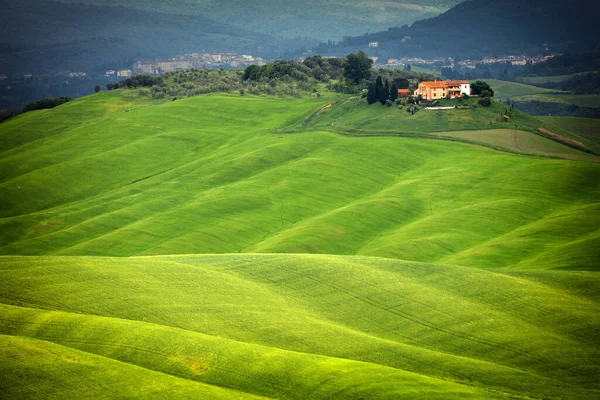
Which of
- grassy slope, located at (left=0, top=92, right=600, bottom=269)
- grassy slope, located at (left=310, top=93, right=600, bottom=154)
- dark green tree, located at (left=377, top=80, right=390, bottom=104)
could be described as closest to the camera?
grassy slope, located at (left=0, top=92, right=600, bottom=269)

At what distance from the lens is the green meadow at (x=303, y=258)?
49000 millimetres

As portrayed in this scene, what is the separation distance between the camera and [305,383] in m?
47.3

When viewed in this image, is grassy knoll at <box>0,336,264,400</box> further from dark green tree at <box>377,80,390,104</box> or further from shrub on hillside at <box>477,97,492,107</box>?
dark green tree at <box>377,80,390,104</box>

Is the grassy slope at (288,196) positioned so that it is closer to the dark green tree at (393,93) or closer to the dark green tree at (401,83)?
the dark green tree at (393,93)

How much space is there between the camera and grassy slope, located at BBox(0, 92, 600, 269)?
96875mm

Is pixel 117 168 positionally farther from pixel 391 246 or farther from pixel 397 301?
pixel 397 301

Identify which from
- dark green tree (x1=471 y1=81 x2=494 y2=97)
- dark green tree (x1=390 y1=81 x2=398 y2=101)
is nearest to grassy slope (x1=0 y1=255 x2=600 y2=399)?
dark green tree (x1=471 y1=81 x2=494 y2=97)

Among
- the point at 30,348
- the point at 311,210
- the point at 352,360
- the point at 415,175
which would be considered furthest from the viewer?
the point at 415,175

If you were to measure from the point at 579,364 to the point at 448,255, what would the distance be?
124ft

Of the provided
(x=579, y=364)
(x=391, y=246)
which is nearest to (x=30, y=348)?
(x=579, y=364)

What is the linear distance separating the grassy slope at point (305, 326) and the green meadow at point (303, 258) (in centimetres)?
20

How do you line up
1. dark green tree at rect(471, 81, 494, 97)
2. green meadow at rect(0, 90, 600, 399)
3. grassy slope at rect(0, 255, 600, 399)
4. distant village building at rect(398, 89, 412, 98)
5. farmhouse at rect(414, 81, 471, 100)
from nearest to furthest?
grassy slope at rect(0, 255, 600, 399) < green meadow at rect(0, 90, 600, 399) < dark green tree at rect(471, 81, 494, 97) < farmhouse at rect(414, 81, 471, 100) < distant village building at rect(398, 89, 412, 98)

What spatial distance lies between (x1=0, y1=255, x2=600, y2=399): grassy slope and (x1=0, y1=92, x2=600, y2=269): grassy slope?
17106 mm

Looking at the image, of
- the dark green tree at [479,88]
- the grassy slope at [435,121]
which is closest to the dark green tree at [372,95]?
the grassy slope at [435,121]
